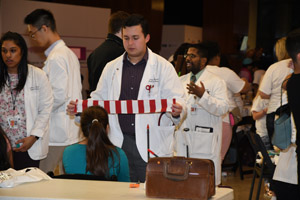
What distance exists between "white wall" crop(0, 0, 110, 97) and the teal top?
18.6 feet

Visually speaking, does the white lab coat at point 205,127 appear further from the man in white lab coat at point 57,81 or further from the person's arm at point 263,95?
the man in white lab coat at point 57,81

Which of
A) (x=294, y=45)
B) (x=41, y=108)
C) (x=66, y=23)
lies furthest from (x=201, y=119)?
(x=66, y=23)

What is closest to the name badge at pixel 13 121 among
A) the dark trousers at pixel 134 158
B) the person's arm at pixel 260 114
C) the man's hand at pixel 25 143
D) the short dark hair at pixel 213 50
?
the man's hand at pixel 25 143

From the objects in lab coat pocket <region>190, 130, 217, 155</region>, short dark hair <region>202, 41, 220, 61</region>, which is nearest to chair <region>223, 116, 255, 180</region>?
short dark hair <region>202, 41, 220, 61</region>

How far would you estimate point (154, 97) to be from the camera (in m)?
4.10

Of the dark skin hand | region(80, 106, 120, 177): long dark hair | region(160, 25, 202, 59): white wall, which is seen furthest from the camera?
region(160, 25, 202, 59): white wall

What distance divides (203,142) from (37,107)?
1.89 m

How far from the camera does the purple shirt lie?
4.11m

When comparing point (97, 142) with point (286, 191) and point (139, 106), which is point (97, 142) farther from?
point (286, 191)

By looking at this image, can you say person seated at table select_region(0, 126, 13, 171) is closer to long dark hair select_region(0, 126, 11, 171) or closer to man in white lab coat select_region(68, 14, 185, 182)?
long dark hair select_region(0, 126, 11, 171)

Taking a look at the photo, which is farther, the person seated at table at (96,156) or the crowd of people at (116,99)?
the crowd of people at (116,99)

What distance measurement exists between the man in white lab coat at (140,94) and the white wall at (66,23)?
16.6ft

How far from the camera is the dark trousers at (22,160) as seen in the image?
14.3 ft

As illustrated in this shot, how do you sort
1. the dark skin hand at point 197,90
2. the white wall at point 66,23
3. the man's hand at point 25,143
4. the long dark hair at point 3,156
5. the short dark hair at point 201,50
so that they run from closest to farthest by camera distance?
the long dark hair at point 3,156, the man's hand at point 25,143, the dark skin hand at point 197,90, the short dark hair at point 201,50, the white wall at point 66,23
